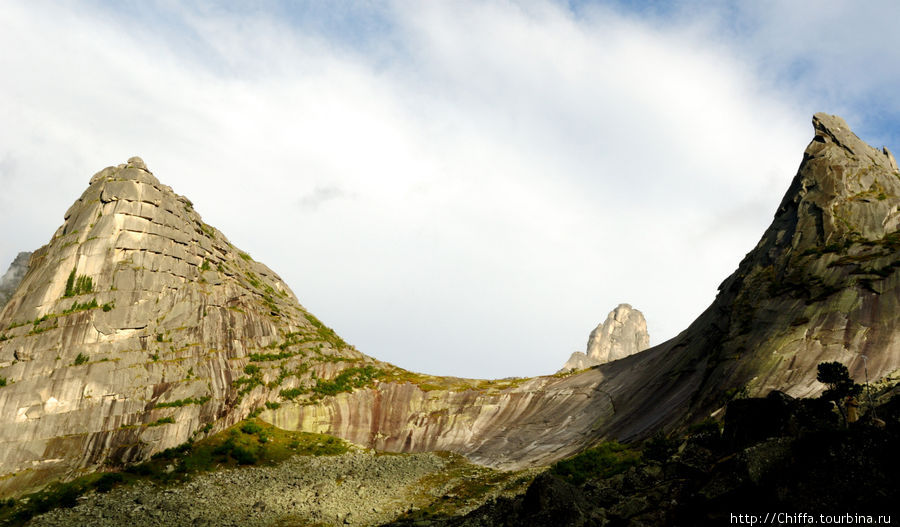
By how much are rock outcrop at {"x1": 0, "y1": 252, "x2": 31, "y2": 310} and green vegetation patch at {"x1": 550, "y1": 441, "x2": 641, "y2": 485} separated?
454 ft

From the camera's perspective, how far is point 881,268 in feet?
196

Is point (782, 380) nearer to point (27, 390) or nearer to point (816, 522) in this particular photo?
point (816, 522)

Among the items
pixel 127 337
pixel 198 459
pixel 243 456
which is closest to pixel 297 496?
pixel 243 456

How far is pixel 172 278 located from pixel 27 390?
2630 centimetres

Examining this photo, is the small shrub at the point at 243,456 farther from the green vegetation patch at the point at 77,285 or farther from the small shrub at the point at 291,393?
the green vegetation patch at the point at 77,285

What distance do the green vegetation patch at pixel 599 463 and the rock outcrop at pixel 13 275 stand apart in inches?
5452

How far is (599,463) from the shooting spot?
2286 inches

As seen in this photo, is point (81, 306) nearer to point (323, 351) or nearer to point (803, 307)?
point (323, 351)

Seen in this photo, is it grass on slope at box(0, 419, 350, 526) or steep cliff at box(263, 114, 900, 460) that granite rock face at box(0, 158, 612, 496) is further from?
grass on slope at box(0, 419, 350, 526)

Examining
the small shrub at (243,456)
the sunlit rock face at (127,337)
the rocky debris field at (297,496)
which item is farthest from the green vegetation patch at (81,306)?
the rocky debris field at (297,496)

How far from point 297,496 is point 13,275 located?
130 m

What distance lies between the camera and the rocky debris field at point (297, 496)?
52719 mm

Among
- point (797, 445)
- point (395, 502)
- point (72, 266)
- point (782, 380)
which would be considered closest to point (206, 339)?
point (72, 266)

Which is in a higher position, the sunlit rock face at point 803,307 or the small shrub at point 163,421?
the sunlit rock face at point 803,307
